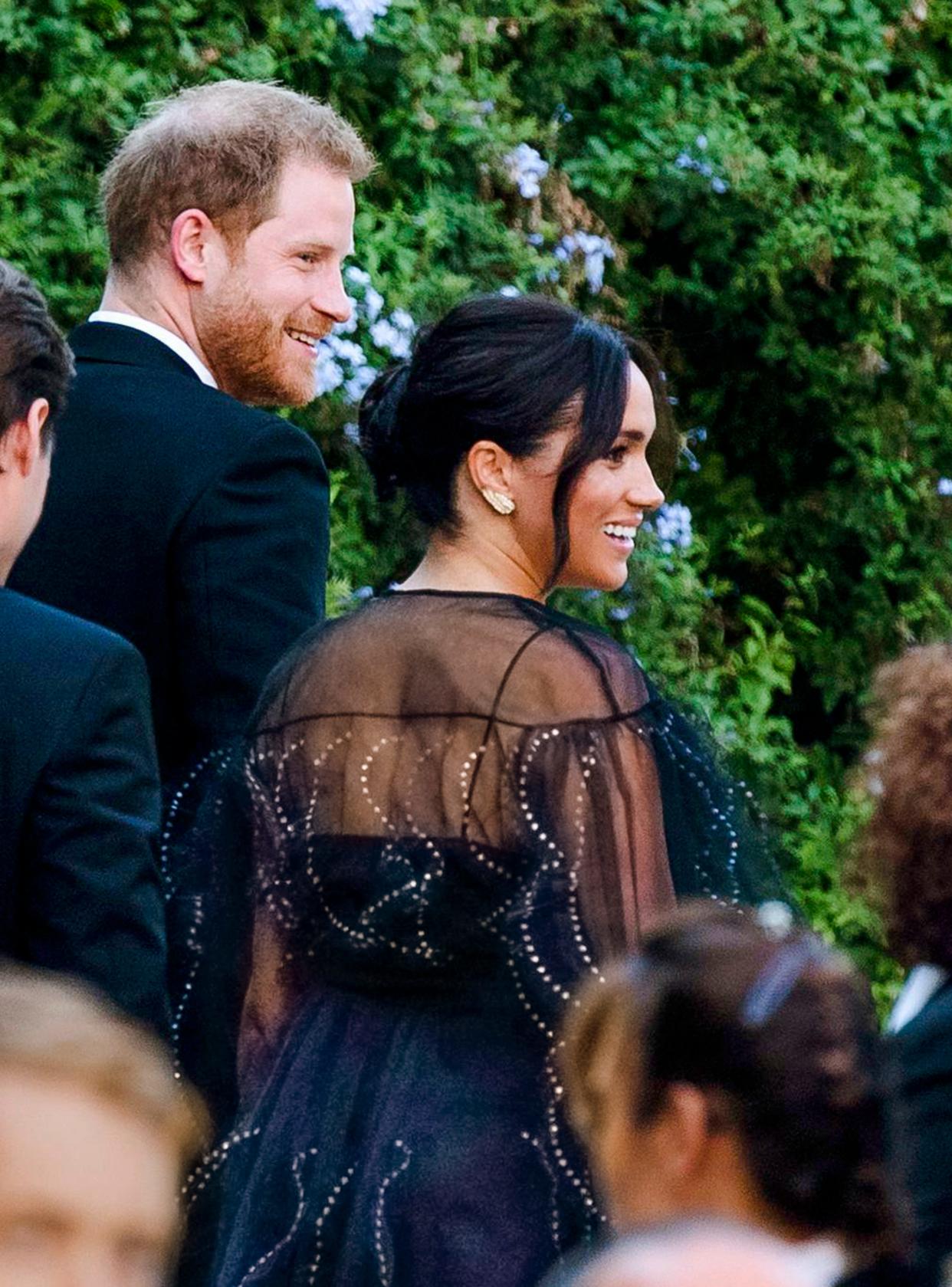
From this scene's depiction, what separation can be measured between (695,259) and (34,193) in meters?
1.83

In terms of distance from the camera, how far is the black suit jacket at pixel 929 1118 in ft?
7.11

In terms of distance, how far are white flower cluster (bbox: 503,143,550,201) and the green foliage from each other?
2 centimetres

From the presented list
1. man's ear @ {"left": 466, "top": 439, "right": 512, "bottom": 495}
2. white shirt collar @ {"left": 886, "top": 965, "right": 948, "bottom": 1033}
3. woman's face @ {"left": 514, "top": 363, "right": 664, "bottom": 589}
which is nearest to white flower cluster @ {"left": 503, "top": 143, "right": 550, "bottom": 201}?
woman's face @ {"left": 514, "top": 363, "right": 664, "bottom": 589}

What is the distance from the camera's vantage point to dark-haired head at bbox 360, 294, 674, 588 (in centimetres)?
300

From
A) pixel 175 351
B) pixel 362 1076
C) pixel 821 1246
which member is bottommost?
pixel 362 1076

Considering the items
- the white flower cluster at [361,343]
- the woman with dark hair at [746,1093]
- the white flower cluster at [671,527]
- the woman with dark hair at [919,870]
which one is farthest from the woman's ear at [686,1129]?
the white flower cluster at [671,527]

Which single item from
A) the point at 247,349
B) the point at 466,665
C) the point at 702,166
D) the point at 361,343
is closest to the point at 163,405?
the point at 247,349

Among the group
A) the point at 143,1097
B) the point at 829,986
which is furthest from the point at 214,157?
the point at 143,1097

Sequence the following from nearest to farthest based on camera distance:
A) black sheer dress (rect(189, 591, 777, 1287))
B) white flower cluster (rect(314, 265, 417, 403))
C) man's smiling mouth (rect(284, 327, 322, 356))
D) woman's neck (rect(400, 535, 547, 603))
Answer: black sheer dress (rect(189, 591, 777, 1287)), woman's neck (rect(400, 535, 547, 603)), man's smiling mouth (rect(284, 327, 322, 356)), white flower cluster (rect(314, 265, 417, 403))

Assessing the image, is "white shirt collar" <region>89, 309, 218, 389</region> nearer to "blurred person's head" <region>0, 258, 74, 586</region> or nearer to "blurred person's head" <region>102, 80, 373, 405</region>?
"blurred person's head" <region>102, 80, 373, 405</region>

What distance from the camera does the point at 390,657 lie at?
2.78 m

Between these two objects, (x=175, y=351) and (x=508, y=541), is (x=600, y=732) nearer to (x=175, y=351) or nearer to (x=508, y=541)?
(x=508, y=541)

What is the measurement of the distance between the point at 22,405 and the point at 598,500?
747 mm

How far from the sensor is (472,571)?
9.64 ft
